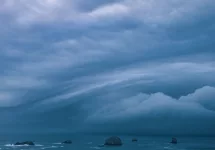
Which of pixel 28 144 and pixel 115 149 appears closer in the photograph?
pixel 115 149

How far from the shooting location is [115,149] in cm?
15612

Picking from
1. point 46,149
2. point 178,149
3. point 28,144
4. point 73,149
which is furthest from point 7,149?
point 178,149

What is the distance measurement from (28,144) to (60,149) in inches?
1462

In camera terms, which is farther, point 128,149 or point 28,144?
point 28,144

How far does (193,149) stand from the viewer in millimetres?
156125

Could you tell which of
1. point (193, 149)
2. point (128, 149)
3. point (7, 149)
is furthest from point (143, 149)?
point (7, 149)

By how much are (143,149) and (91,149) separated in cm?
1903

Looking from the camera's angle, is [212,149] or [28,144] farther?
[28,144]

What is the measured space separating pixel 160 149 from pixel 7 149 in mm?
55620

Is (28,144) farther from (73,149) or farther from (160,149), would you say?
(160,149)

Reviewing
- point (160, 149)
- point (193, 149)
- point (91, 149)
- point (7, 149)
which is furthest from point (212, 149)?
point (7, 149)

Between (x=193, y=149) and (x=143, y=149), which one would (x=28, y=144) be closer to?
(x=143, y=149)

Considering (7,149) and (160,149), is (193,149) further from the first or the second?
(7,149)

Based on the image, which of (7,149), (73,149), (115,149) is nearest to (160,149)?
(115,149)
